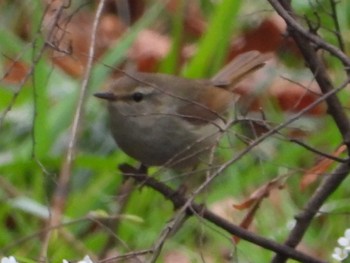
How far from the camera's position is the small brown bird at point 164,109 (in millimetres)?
3637

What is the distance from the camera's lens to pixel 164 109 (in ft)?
13.2

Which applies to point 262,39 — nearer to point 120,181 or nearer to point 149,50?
point 149,50

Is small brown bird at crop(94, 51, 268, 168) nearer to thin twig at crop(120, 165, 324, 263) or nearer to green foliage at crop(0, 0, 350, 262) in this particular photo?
green foliage at crop(0, 0, 350, 262)

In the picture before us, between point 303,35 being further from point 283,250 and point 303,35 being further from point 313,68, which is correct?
point 283,250

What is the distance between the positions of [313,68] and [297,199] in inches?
70.4

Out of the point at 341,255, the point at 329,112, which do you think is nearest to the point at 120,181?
the point at 329,112

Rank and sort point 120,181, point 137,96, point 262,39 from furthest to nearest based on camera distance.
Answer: point 262,39 < point 120,181 < point 137,96

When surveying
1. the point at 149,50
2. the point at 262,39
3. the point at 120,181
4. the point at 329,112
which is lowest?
the point at 120,181

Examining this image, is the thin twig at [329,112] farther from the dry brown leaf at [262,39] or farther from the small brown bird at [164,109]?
the dry brown leaf at [262,39]

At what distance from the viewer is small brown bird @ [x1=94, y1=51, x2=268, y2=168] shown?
3.64 meters

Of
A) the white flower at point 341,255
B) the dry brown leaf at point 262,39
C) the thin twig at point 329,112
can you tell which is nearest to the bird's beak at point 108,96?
the thin twig at point 329,112

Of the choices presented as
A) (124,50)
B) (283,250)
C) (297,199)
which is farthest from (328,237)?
(283,250)

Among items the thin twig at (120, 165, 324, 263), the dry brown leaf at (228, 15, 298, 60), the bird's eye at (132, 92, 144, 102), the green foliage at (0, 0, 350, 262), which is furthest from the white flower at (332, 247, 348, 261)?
the dry brown leaf at (228, 15, 298, 60)

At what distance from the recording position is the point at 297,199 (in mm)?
4508
